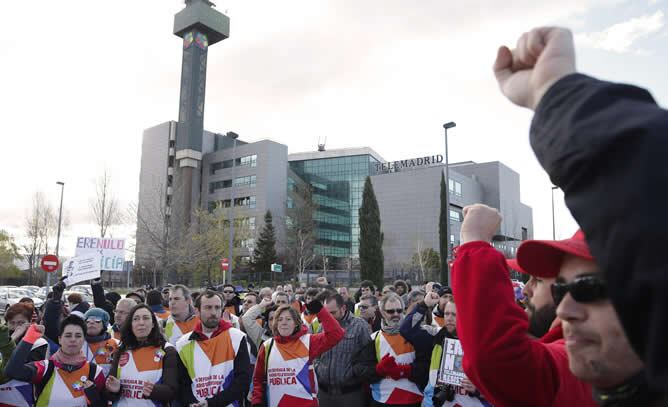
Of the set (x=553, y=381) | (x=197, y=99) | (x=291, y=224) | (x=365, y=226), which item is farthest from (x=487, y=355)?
(x=197, y=99)

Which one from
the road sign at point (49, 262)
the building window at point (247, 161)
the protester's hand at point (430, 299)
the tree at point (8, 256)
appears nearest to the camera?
the protester's hand at point (430, 299)

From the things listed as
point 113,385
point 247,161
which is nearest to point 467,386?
point 113,385

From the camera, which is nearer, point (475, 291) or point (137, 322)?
point (475, 291)

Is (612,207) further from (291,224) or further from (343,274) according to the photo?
(291,224)

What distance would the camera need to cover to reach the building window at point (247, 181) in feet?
232

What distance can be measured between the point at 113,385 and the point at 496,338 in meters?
4.92

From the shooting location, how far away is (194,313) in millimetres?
8211

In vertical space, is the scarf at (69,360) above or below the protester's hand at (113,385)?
above

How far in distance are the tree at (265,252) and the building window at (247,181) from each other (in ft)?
31.9

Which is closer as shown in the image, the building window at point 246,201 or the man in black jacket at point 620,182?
the man in black jacket at point 620,182

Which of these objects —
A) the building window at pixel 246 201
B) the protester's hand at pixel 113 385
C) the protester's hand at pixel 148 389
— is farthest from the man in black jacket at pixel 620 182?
the building window at pixel 246 201

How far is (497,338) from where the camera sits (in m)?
1.56

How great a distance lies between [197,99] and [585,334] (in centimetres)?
6972

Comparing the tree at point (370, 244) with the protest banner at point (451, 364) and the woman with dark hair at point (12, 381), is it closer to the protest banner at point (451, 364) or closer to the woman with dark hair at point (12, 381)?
the protest banner at point (451, 364)
